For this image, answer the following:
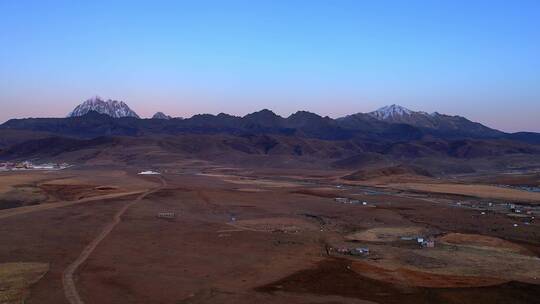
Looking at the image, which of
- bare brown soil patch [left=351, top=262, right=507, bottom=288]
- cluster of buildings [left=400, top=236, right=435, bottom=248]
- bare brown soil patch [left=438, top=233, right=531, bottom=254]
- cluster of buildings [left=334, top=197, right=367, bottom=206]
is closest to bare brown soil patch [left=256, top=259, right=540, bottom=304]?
bare brown soil patch [left=351, top=262, right=507, bottom=288]

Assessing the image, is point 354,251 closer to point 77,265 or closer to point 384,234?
point 384,234

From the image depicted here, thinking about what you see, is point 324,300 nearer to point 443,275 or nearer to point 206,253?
point 443,275

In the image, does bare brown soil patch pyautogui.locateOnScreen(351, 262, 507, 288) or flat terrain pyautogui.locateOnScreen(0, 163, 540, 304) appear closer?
flat terrain pyautogui.locateOnScreen(0, 163, 540, 304)

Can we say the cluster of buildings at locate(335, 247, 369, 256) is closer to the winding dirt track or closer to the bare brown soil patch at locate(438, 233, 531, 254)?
the bare brown soil patch at locate(438, 233, 531, 254)

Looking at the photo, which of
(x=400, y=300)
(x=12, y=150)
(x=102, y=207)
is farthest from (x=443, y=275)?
(x=12, y=150)

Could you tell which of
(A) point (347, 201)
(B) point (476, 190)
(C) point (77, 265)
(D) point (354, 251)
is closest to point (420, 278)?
(D) point (354, 251)

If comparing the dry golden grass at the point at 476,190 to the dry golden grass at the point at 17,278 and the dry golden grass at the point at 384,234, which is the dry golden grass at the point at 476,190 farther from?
the dry golden grass at the point at 17,278
